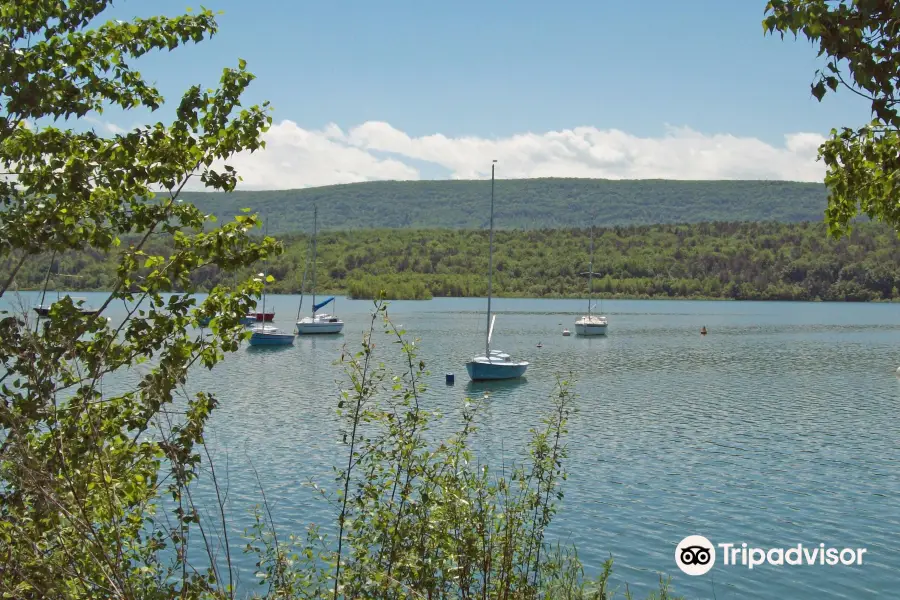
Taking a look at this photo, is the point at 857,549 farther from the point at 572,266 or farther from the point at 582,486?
the point at 572,266

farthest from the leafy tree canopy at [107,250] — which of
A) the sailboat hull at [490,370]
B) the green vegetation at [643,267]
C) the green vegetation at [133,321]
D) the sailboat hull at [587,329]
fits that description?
the green vegetation at [643,267]

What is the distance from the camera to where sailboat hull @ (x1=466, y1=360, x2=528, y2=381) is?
37844mm

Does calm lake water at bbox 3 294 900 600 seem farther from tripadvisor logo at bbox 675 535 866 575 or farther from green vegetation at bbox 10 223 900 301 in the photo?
green vegetation at bbox 10 223 900 301

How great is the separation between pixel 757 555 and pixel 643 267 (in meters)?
167

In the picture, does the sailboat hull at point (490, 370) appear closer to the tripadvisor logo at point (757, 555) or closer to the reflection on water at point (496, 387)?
the reflection on water at point (496, 387)

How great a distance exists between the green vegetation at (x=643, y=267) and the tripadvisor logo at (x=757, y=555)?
137716 mm

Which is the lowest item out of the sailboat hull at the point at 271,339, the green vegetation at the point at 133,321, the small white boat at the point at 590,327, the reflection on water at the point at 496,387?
the sailboat hull at the point at 271,339

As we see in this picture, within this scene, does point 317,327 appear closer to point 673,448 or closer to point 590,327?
point 590,327

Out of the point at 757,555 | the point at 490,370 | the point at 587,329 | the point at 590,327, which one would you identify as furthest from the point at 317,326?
the point at 757,555

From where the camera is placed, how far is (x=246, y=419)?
92.3ft

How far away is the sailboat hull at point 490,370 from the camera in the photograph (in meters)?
→ 37.8

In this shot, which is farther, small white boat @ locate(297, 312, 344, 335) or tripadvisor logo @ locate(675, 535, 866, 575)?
small white boat @ locate(297, 312, 344, 335)

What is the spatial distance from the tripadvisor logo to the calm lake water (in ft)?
0.68

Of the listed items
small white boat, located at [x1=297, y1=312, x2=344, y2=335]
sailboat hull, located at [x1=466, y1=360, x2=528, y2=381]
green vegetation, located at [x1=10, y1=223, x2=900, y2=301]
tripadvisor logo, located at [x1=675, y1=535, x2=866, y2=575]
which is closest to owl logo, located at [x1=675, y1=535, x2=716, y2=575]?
tripadvisor logo, located at [x1=675, y1=535, x2=866, y2=575]
